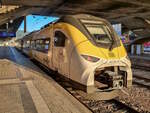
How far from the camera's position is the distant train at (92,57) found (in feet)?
21.7

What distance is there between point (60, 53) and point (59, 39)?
0.58m

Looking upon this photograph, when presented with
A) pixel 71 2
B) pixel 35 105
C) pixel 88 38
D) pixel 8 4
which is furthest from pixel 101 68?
pixel 8 4

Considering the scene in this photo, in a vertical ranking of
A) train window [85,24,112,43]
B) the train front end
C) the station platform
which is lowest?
the station platform

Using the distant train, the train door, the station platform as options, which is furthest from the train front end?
the station platform

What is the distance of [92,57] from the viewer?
6680 mm

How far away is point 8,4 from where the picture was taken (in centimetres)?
1886

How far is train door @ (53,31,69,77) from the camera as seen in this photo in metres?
7.54

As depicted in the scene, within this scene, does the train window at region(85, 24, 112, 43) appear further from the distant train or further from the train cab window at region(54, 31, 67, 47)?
the train cab window at region(54, 31, 67, 47)

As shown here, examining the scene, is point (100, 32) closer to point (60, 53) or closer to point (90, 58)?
point (90, 58)

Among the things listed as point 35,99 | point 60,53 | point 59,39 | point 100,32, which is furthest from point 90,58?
point 35,99

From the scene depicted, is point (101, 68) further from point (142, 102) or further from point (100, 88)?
point (142, 102)

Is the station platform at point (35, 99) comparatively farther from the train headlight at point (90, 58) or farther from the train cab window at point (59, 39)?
the train cab window at point (59, 39)

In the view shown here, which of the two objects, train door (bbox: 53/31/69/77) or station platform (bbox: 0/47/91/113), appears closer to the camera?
station platform (bbox: 0/47/91/113)

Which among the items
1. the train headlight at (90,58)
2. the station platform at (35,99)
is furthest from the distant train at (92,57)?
the station platform at (35,99)
